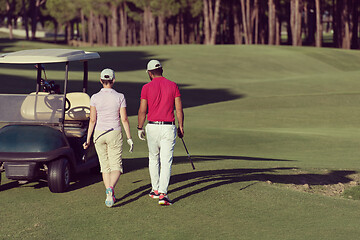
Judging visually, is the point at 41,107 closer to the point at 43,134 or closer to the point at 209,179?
the point at 43,134

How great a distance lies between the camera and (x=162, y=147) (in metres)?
9.55

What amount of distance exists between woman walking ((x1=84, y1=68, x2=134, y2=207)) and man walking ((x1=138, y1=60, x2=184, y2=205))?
0.34 meters

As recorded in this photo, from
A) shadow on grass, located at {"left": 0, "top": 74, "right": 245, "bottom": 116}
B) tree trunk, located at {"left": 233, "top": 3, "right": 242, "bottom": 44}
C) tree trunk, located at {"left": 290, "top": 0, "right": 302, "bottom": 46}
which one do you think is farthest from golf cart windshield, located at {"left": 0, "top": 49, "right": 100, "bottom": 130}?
tree trunk, located at {"left": 233, "top": 3, "right": 242, "bottom": 44}

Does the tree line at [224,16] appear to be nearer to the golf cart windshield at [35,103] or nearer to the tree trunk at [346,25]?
the tree trunk at [346,25]

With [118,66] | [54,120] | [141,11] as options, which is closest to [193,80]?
[118,66]

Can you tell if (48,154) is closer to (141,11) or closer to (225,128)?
(225,128)

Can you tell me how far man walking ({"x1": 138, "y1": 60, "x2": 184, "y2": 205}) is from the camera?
9.54 m

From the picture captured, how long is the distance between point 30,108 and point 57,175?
1.61m

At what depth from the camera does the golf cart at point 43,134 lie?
10.3 meters

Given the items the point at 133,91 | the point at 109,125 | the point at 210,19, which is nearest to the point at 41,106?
the point at 109,125

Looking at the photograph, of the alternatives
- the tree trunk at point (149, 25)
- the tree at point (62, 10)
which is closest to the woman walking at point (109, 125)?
the tree trunk at point (149, 25)

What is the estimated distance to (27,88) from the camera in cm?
3394

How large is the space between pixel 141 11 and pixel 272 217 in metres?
100

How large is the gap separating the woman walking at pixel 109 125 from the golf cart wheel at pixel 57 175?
3.15 ft
